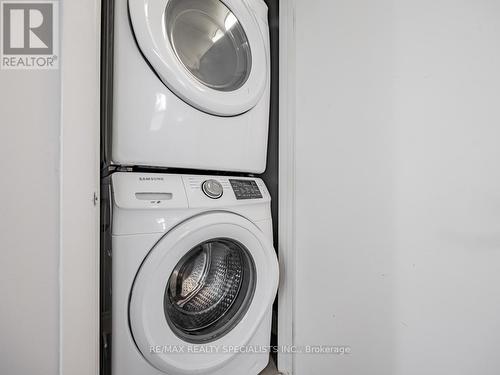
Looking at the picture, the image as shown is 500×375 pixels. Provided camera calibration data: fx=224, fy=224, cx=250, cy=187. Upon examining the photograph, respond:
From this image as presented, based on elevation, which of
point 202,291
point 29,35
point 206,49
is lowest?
point 202,291

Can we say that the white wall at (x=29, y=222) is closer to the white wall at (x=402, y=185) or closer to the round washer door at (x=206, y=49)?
the round washer door at (x=206, y=49)

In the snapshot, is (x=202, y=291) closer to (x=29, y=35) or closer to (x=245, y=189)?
(x=245, y=189)

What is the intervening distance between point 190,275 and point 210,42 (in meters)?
0.91

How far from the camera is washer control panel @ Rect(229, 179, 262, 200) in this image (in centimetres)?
84

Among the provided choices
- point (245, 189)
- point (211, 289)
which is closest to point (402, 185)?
point (245, 189)

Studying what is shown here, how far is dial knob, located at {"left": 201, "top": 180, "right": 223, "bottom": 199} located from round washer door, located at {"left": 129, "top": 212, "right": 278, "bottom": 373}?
0.07 meters

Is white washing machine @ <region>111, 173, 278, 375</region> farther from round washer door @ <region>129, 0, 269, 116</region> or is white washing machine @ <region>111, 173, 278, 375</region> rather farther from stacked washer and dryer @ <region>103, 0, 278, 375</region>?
round washer door @ <region>129, 0, 269, 116</region>

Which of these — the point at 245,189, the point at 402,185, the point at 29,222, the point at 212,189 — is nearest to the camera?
the point at 29,222

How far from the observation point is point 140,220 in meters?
0.64

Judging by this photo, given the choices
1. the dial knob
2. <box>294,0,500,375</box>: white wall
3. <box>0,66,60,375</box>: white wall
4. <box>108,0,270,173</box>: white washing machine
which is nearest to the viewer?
<box>0,66,60,375</box>: white wall

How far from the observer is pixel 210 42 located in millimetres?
860

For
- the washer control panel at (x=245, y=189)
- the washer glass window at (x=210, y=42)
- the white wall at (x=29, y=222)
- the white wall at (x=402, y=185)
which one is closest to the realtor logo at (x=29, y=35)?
the white wall at (x=29, y=222)

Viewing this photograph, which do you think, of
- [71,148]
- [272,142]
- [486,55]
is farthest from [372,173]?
[71,148]

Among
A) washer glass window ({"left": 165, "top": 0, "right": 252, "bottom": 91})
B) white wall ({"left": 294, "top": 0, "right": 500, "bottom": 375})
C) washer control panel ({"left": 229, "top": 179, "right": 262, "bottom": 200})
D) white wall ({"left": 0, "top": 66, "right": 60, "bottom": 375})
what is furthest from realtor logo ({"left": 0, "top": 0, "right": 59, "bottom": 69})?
white wall ({"left": 294, "top": 0, "right": 500, "bottom": 375})
